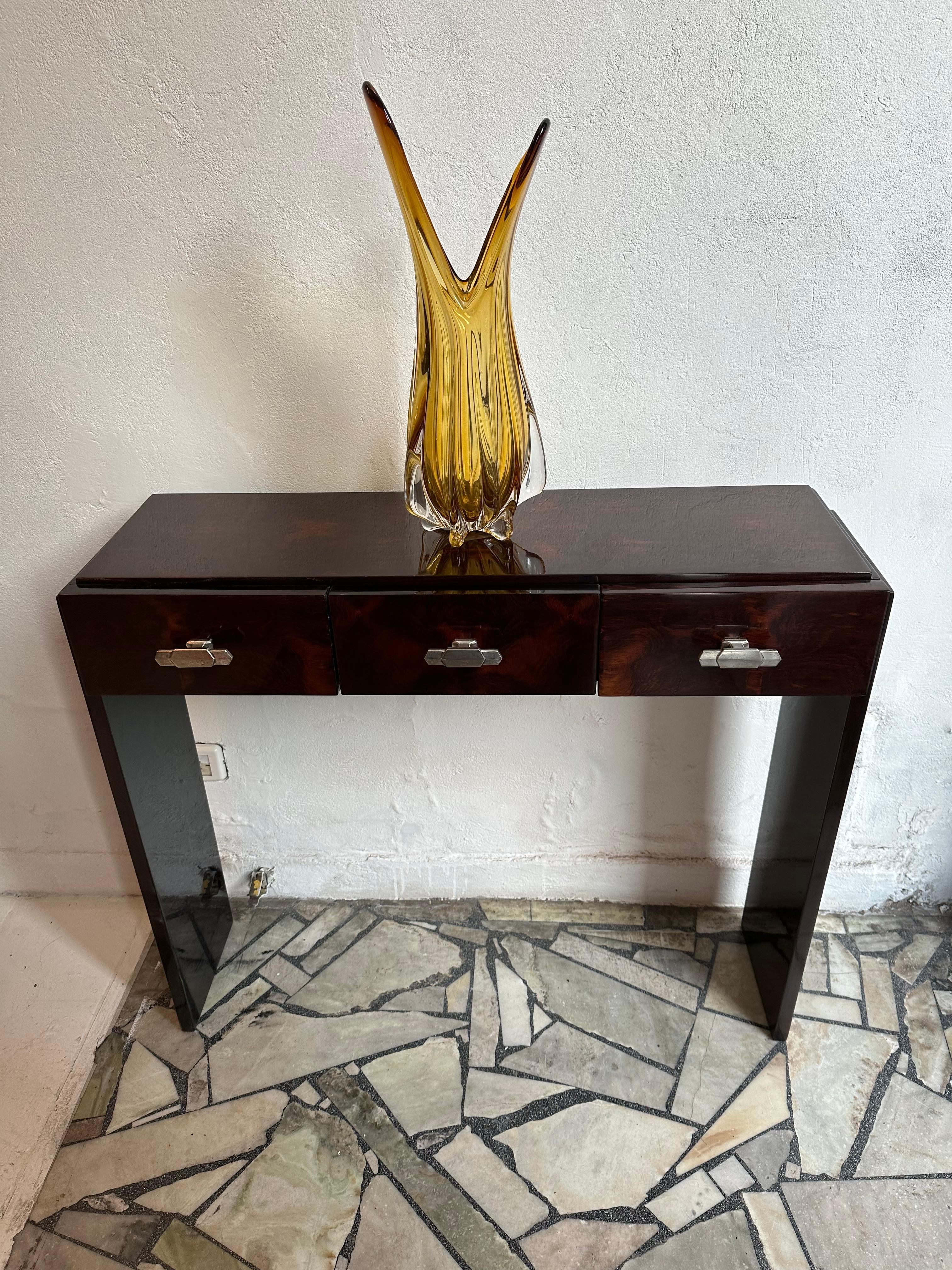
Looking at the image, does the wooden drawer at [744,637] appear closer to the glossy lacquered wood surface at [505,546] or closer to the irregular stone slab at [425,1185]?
the glossy lacquered wood surface at [505,546]

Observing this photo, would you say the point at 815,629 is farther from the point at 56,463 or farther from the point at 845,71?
the point at 56,463

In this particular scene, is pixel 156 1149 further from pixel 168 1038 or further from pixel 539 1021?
pixel 539 1021

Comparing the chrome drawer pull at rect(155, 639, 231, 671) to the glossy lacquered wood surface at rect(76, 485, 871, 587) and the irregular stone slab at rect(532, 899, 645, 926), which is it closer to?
the glossy lacquered wood surface at rect(76, 485, 871, 587)

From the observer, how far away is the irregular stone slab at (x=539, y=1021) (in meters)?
1.66

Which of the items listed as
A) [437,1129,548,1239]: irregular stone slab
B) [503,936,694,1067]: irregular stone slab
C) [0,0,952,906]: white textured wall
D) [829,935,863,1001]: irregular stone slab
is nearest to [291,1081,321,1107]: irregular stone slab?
[437,1129,548,1239]: irregular stone slab

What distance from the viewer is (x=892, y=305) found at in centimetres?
135

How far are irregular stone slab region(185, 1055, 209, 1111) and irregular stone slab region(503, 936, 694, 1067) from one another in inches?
25.0

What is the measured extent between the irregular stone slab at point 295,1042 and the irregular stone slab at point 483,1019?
1.7 inches

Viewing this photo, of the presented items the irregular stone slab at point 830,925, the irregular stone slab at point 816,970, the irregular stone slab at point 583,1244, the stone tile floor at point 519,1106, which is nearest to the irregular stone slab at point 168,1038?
the stone tile floor at point 519,1106

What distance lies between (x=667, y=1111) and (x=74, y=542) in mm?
1505

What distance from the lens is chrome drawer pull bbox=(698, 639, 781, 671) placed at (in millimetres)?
1190

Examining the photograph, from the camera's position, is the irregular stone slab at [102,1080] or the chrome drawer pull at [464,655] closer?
the chrome drawer pull at [464,655]

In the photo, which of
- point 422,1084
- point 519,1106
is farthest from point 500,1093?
point 422,1084

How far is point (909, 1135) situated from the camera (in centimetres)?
147
